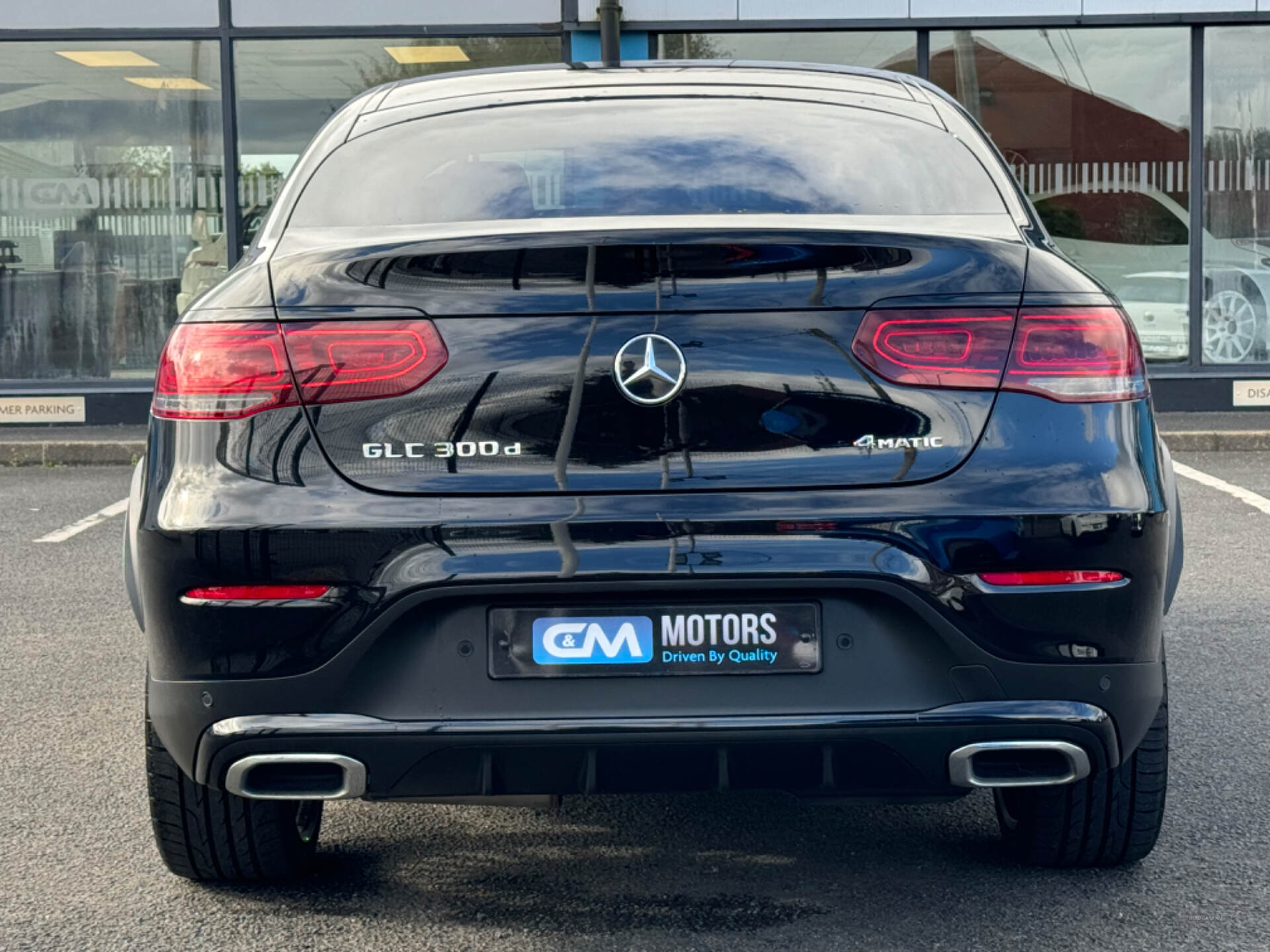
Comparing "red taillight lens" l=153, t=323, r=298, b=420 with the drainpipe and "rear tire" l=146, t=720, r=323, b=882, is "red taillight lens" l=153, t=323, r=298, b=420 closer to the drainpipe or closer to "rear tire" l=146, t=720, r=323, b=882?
"rear tire" l=146, t=720, r=323, b=882

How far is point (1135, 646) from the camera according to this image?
2.68 metres

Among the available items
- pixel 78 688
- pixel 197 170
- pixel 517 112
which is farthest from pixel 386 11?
pixel 517 112

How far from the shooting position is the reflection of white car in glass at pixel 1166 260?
12539mm

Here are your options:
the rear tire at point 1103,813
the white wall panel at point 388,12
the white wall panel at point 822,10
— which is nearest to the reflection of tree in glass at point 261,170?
the white wall panel at point 388,12

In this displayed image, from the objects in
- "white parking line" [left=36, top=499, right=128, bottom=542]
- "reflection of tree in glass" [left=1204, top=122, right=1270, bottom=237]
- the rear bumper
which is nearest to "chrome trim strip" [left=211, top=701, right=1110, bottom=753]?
the rear bumper

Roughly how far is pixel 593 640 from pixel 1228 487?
285 inches

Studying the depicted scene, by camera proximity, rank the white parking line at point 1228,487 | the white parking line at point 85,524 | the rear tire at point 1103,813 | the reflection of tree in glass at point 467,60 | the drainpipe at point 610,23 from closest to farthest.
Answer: the rear tire at point 1103,813, the white parking line at point 85,524, the white parking line at point 1228,487, the drainpipe at point 610,23, the reflection of tree in glass at point 467,60

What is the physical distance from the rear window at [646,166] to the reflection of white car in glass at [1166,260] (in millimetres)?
9655

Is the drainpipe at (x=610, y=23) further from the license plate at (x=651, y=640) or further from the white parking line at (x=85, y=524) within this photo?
the license plate at (x=651, y=640)

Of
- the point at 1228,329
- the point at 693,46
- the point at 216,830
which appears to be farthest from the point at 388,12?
the point at 216,830

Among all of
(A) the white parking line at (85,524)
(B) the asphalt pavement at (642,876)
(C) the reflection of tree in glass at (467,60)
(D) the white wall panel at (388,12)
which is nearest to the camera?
(B) the asphalt pavement at (642,876)

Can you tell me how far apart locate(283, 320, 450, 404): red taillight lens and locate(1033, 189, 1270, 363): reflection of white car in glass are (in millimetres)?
10569

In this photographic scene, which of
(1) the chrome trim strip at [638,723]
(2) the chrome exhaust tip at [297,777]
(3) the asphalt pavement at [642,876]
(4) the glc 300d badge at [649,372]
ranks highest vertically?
(4) the glc 300d badge at [649,372]

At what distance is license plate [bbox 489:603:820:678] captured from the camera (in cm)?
258
